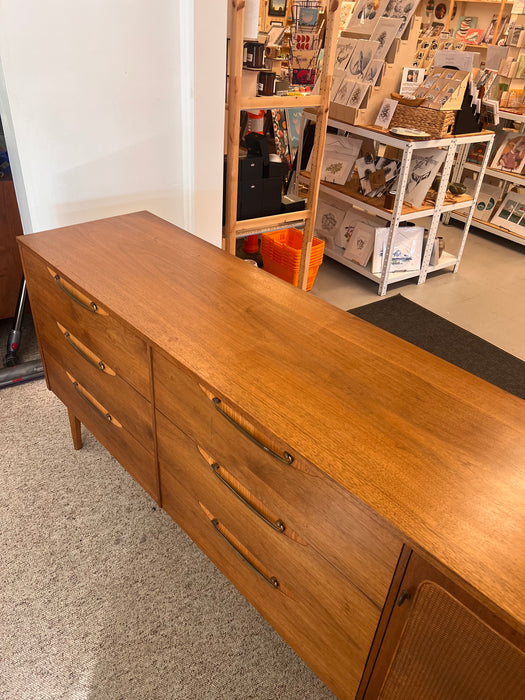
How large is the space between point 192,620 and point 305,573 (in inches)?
26.1

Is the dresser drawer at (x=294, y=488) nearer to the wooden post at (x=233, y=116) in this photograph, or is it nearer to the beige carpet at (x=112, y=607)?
the beige carpet at (x=112, y=607)

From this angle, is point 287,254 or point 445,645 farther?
point 287,254

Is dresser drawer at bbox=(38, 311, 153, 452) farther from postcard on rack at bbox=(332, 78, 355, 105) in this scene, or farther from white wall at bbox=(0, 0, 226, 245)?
postcard on rack at bbox=(332, 78, 355, 105)

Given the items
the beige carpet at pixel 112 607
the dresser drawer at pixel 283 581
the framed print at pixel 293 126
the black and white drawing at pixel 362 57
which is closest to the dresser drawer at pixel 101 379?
the dresser drawer at pixel 283 581

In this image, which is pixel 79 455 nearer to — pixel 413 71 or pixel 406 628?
pixel 406 628

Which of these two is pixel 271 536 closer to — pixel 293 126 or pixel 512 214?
pixel 512 214

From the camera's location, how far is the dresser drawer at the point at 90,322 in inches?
47.6

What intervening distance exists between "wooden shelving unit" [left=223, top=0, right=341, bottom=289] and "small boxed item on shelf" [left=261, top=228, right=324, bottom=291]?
141mm

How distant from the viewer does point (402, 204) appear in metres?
3.11

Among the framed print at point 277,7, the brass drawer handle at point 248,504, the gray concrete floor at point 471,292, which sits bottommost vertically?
the gray concrete floor at point 471,292

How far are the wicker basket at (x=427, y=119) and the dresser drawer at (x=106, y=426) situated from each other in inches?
97.1

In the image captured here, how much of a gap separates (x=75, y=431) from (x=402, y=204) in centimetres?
228

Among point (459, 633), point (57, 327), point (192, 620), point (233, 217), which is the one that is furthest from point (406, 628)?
point (233, 217)

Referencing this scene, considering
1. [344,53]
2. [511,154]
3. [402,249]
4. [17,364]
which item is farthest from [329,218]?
[17,364]
